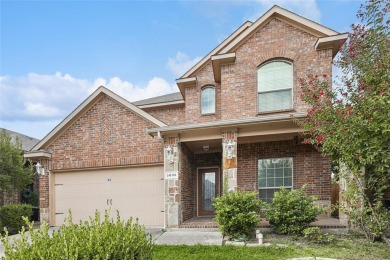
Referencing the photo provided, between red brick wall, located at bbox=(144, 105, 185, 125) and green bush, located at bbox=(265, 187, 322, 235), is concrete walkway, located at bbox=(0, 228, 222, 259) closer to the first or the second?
green bush, located at bbox=(265, 187, 322, 235)

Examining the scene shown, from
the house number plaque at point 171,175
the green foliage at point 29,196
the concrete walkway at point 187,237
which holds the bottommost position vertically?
the green foliage at point 29,196

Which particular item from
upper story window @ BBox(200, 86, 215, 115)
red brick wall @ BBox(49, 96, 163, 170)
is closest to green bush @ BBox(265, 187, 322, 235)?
red brick wall @ BBox(49, 96, 163, 170)

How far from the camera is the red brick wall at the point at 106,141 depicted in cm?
953

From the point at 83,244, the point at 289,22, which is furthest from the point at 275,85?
the point at 83,244

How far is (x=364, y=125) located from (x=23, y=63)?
14.7 metres

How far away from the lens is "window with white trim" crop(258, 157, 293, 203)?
9.41 m

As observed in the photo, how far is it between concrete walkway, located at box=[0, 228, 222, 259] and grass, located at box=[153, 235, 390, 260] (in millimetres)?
521

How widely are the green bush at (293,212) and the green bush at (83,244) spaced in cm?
481

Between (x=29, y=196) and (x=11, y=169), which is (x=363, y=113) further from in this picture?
(x=29, y=196)

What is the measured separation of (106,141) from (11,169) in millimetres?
5127

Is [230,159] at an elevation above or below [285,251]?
above

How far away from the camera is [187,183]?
9.68 m

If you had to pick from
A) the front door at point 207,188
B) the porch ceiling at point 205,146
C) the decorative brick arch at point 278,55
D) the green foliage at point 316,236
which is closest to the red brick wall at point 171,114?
the porch ceiling at point 205,146

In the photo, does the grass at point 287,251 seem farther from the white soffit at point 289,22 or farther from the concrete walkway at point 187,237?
the white soffit at point 289,22
